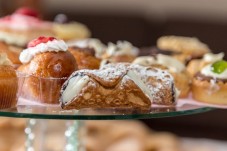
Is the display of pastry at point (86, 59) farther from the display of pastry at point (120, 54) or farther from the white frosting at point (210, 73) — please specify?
the white frosting at point (210, 73)

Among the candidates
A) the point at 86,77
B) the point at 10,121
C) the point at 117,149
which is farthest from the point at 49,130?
the point at 86,77

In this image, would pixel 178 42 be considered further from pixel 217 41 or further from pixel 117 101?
pixel 217 41

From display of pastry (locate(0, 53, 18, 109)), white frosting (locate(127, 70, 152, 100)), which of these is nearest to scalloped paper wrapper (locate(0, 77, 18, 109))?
display of pastry (locate(0, 53, 18, 109))

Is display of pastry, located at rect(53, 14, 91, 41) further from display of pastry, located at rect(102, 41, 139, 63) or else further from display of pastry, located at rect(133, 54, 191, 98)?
display of pastry, located at rect(133, 54, 191, 98)

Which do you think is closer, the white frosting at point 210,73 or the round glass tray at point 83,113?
the round glass tray at point 83,113

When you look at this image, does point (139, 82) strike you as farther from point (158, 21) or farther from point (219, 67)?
point (158, 21)

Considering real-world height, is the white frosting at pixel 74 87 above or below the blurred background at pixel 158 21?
below

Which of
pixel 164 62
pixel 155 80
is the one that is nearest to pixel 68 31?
pixel 164 62

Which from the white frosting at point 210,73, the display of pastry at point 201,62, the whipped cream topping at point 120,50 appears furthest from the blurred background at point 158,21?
the white frosting at point 210,73
